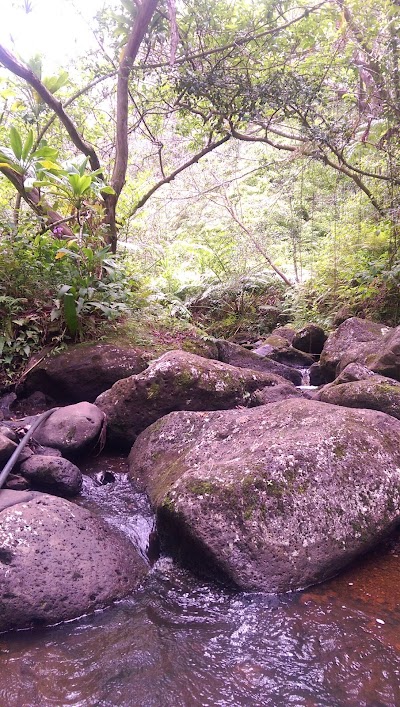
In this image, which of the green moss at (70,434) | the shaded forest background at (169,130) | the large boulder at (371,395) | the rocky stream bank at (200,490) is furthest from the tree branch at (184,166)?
the large boulder at (371,395)

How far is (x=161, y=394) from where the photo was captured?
437 centimetres

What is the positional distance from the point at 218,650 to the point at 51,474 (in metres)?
1.84

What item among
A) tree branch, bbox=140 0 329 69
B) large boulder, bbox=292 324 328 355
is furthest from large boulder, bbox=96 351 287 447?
tree branch, bbox=140 0 329 69

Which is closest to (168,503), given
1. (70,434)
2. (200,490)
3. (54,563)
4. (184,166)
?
(200,490)

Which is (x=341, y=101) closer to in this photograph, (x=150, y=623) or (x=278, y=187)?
(x=278, y=187)

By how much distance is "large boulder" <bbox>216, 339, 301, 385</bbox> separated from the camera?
6.88 meters

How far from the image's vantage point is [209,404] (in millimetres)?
4633

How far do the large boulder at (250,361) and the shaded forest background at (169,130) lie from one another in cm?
78

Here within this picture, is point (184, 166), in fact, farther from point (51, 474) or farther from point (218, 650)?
point (218, 650)

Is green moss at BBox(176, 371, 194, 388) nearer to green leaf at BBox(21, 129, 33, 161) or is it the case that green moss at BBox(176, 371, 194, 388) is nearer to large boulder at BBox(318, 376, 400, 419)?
large boulder at BBox(318, 376, 400, 419)

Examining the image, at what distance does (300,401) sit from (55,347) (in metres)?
3.14

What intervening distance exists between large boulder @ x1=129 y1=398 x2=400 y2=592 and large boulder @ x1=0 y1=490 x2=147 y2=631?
0.40m

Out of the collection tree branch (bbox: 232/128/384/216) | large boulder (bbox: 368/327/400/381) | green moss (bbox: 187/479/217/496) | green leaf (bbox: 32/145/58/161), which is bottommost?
green moss (bbox: 187/479/217/496)

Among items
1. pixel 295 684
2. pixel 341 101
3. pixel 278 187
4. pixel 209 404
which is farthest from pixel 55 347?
pixel 278 187
